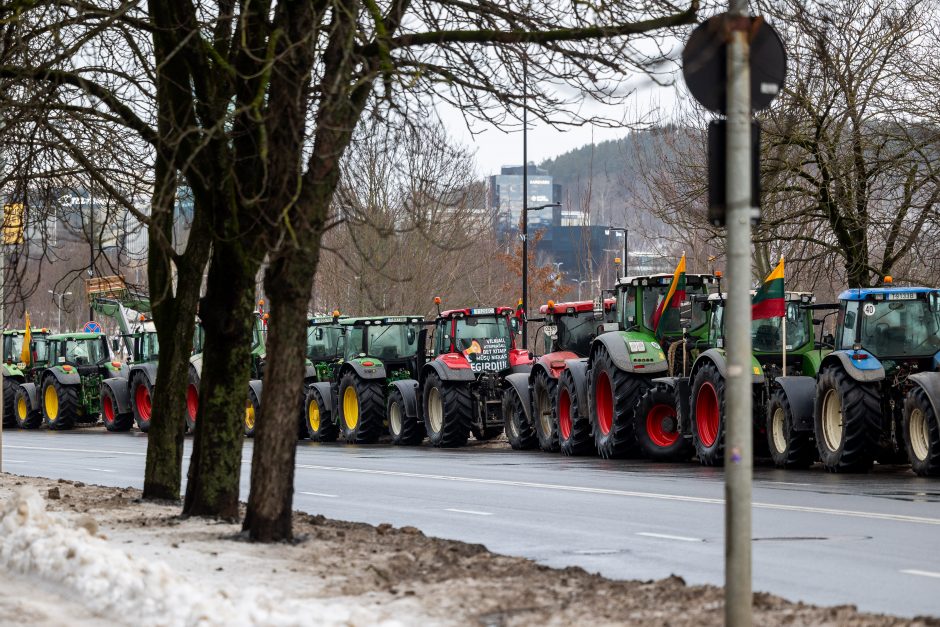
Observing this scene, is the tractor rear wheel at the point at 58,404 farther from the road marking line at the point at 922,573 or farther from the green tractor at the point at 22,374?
the road marking line at the point at 922,573

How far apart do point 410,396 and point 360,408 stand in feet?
4.08

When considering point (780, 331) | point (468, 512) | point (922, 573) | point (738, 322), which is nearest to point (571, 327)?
point (780, 331)

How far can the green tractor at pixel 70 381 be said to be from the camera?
4309 centimetres

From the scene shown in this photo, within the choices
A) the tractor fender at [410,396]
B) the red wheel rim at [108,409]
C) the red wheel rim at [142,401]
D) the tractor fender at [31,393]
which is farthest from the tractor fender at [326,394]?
the tractor fender at [31,393]

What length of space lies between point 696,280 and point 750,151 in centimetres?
1852

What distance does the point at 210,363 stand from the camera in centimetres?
1305

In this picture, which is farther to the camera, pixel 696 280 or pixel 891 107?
pixel 891 107

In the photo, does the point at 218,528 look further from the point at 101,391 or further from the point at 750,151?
the point at 101,391

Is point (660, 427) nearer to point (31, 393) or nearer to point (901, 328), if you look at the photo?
point (901, 328)

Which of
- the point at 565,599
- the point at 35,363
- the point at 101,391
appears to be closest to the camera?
the point at 565,599

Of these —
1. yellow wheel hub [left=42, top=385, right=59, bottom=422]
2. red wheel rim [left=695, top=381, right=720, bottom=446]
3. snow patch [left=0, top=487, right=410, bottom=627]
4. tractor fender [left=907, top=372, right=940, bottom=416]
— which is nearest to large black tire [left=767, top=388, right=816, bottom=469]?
red wheel rim [left=695, top=381, right=720, bottom=446]

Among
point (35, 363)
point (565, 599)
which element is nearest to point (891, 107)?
point (565, 599)

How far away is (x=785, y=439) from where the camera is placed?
2133 centimetres

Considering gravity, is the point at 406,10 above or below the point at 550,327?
above
